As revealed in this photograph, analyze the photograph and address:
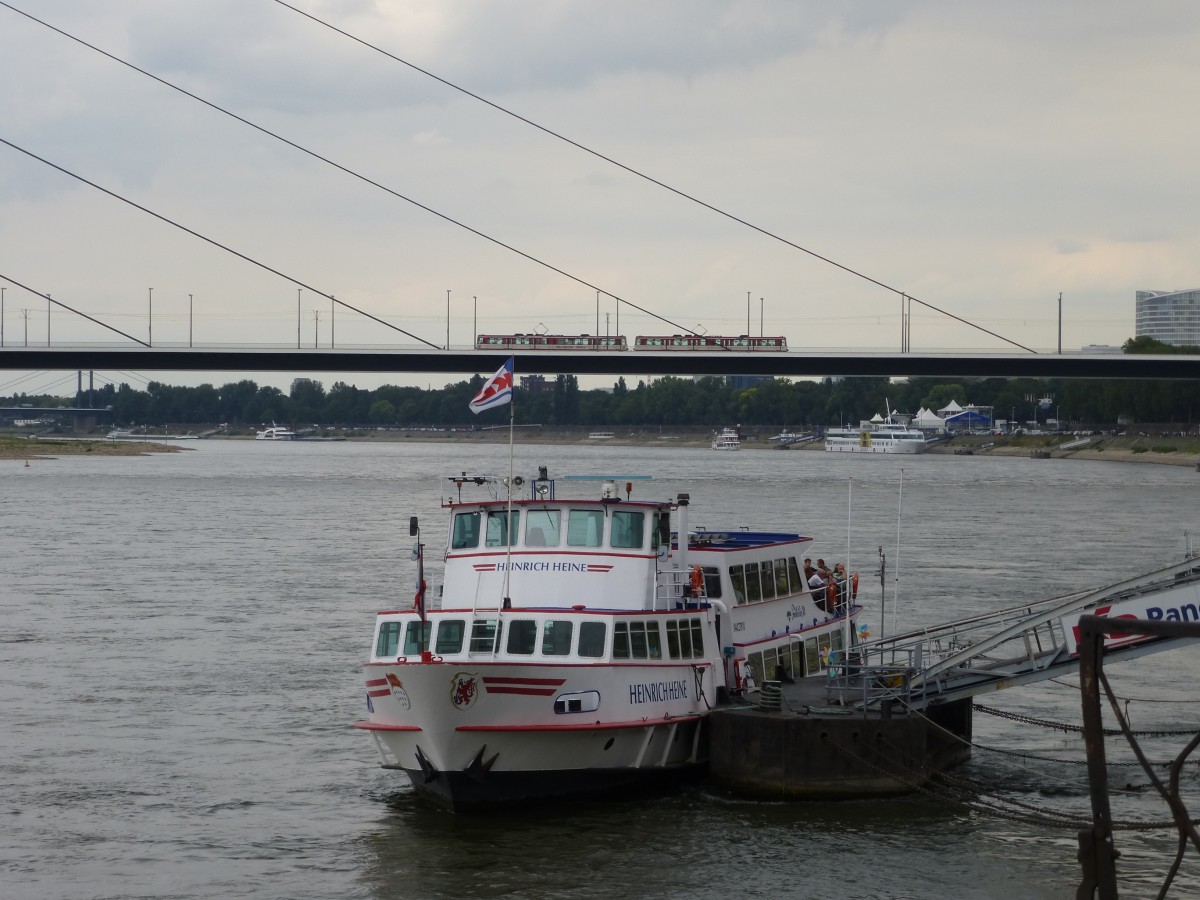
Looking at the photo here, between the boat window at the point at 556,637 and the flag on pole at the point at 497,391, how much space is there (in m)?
3.44

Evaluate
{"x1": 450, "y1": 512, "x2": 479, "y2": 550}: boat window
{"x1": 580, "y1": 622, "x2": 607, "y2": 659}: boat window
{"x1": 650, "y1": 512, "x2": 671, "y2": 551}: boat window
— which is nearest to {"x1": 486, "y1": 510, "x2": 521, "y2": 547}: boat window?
{"x1": 450, "y1": 512, "x2": 479, "y2": 550}: boat window

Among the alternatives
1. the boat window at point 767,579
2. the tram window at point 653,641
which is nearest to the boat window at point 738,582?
the boat window at point 767,579

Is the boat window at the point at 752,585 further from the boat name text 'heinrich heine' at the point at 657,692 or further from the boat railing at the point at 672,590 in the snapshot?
the boat name text 'heinrich heine' at the point at 657,692

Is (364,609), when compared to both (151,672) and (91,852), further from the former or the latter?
(91,852)

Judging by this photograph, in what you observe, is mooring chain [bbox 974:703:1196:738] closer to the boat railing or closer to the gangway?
the gangway

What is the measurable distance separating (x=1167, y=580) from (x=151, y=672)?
65.4 ft

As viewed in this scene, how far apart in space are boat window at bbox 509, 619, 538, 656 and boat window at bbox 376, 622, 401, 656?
5.47 feet

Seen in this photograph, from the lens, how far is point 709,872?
18.9m

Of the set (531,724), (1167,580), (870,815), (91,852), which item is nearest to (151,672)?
(91,852)

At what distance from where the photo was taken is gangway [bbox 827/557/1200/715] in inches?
810

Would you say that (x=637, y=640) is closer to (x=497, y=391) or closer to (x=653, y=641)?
(x=653, y=641)

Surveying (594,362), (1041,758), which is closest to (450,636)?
(1041,758)

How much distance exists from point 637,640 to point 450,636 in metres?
2.43

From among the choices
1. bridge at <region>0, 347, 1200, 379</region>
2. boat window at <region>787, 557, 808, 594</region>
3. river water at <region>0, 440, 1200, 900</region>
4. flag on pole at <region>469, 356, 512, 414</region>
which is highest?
bridge at <region>0, 347, 1200, 379</region>
